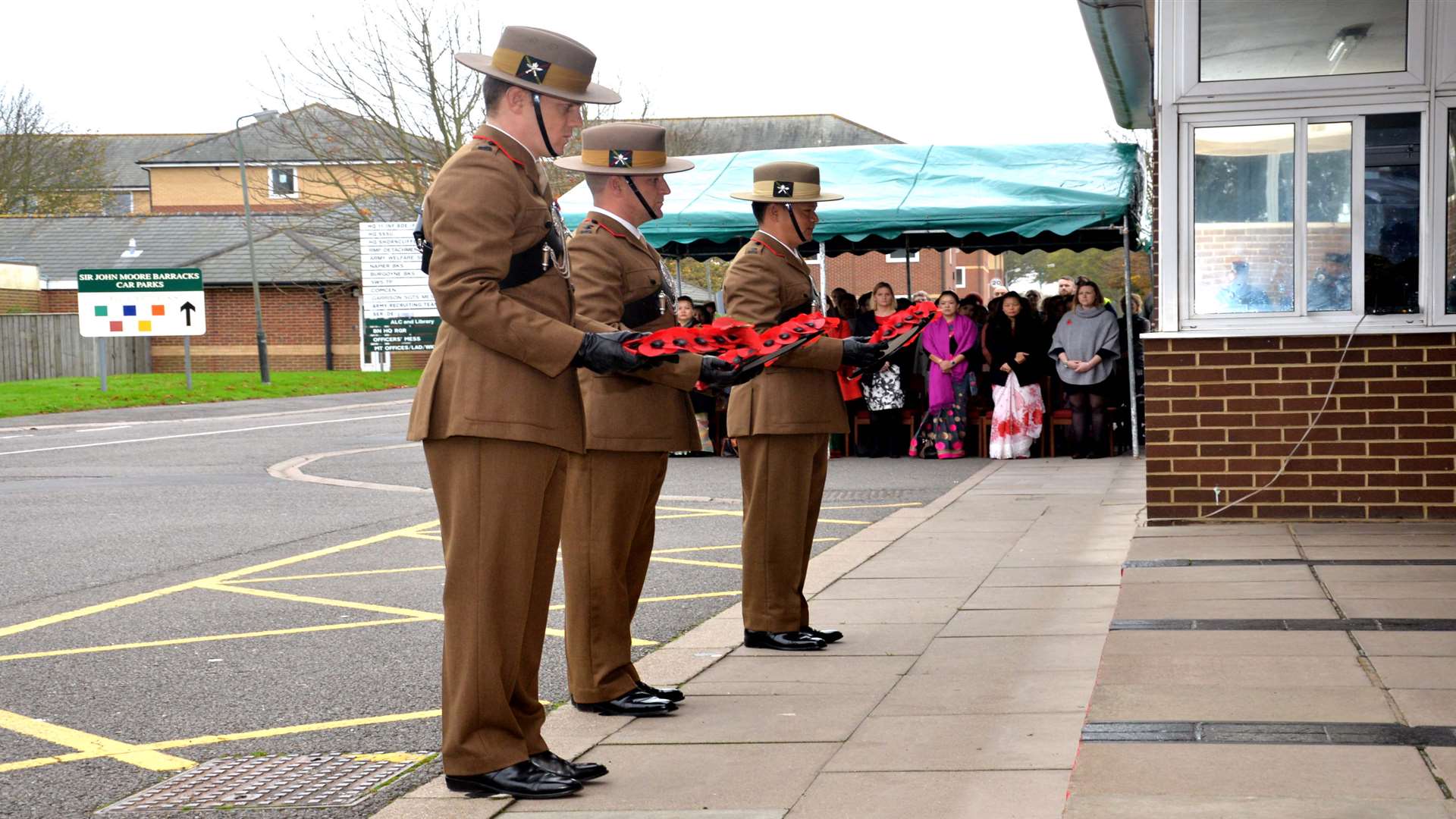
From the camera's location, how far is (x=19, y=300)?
47.1m

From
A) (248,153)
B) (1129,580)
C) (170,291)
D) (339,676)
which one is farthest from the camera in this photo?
(248,153)

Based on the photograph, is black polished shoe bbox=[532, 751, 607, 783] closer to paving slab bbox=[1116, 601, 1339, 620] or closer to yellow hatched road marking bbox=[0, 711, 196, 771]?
yellow hatched road marking bbox=[0, 711, 196, 771]

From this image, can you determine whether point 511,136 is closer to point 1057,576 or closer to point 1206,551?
point 1057,576

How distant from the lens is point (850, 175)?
18.3m

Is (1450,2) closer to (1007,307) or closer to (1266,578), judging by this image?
(1266,578)

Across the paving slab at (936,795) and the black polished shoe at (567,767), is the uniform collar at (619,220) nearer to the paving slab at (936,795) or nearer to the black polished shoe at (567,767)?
the black polished shoe at (567,767)

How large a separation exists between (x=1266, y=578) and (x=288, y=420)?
20.7m

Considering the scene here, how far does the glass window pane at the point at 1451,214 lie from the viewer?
369 inches

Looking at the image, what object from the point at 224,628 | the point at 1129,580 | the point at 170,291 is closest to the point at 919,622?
the point at 1129,580

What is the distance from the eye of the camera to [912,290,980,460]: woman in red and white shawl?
16.9 meters

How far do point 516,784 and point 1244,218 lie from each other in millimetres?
6855

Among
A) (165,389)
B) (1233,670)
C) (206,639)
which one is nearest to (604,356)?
(1233,670)

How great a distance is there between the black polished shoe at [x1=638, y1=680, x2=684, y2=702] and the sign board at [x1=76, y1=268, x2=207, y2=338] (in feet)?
101

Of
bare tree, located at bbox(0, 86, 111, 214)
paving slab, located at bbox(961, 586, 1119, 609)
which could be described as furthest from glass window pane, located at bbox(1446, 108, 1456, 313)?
bare tree, located at bbox(0, 86, 111, 214)
